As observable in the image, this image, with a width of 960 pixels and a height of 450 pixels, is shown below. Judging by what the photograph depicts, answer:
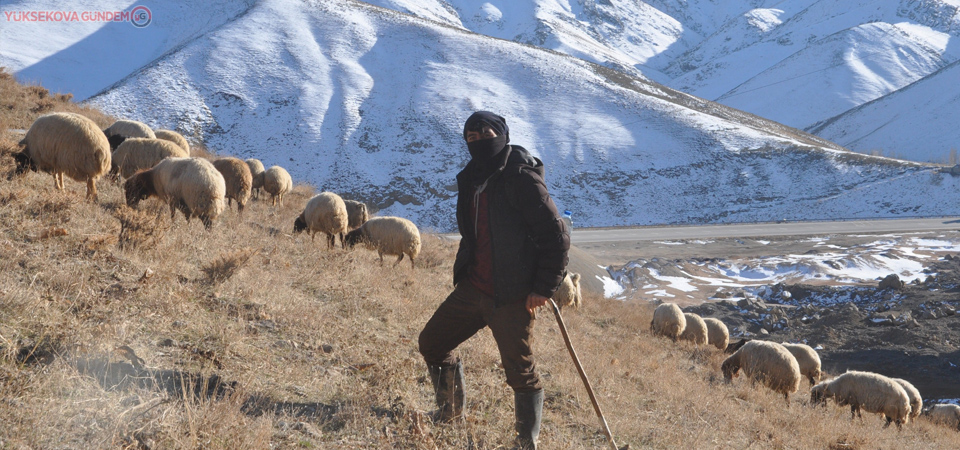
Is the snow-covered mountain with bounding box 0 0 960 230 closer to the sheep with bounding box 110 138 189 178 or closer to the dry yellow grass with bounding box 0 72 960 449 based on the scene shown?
the sheep with bounding box 110 138 189 178

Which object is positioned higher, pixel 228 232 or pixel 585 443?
pixel 585 443

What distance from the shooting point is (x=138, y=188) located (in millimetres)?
8703

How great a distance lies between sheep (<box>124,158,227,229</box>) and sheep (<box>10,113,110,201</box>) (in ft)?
1.89

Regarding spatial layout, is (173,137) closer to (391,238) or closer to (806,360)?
(391,238)

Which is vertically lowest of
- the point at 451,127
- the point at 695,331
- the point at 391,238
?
the point at 451,127

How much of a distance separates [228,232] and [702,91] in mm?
204429

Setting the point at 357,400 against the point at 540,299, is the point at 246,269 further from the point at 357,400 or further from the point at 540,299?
the point at 540,299

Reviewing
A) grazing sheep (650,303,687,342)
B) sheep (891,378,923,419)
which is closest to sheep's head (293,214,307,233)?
grazing sheep (650,303,687,342)

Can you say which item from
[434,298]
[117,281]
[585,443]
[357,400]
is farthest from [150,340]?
[434,298]

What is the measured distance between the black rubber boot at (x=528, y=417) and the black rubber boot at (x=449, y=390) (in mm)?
488

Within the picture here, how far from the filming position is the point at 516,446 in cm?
401

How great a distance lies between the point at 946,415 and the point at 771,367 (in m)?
4.92

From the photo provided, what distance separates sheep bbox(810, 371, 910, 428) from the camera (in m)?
10.7

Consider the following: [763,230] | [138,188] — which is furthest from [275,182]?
[763,230]
